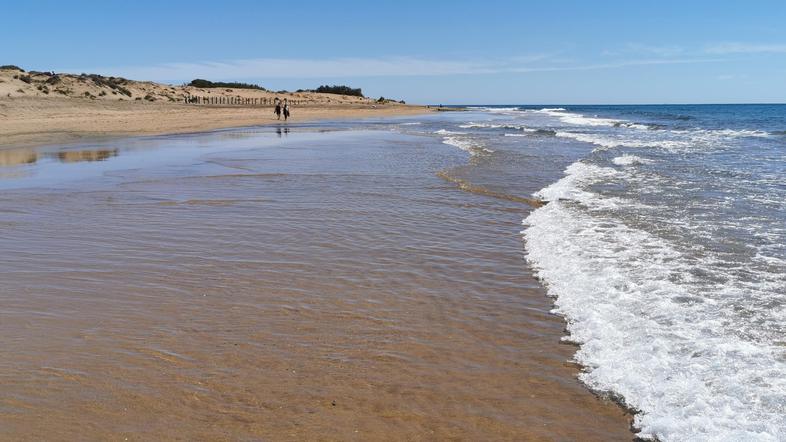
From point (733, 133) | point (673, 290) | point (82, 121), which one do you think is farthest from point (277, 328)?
point (733, 133)

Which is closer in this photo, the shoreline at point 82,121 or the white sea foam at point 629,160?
the white sea foam at point 629,160

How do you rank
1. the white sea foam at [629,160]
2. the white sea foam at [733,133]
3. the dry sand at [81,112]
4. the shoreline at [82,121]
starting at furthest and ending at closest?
the white sea foam at [733,133] < the dry sand at [81,112] < the shoreline at [82,121] < the white sea foam at [629,160]

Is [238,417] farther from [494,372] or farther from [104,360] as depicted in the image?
[494,372]

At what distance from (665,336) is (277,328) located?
3.02 metres

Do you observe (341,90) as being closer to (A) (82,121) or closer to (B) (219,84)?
(B) (219,84)

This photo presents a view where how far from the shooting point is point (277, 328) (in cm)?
486

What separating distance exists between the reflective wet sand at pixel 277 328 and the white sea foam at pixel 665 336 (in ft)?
0.88

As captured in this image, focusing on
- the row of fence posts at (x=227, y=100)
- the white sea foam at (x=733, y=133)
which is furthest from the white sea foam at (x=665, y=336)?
the row of fence posts at (x=227, y=100)

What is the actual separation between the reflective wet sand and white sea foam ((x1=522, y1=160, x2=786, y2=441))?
0.27m

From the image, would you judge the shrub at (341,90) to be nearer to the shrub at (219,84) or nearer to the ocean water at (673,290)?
the shrub at (219,84)

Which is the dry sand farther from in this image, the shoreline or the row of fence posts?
the row of fence posts

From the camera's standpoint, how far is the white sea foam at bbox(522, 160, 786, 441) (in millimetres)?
3641

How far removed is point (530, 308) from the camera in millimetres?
5559

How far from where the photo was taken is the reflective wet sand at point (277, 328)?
355 cm
